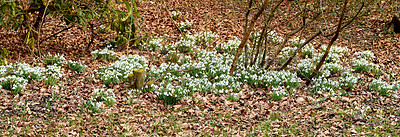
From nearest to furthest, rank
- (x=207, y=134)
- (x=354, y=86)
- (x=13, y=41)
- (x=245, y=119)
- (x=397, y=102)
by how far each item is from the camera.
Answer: (x=207, y=134) < (x=245, y=119) < (x=397, y=102) < (x=354, y=86) < (x=13, y=41)

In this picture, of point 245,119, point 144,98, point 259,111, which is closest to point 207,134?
point 245,119

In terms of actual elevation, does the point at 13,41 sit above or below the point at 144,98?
above

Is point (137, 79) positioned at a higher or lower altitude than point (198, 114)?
higher

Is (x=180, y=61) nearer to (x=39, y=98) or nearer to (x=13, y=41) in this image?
(x=39, y=98)

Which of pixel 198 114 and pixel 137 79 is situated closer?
pixel 198 114

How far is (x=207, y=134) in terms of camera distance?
3.71 m

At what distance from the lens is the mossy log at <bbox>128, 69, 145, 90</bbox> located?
4703 mm

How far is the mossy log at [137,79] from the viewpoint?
15.4 ft

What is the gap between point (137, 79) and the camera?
4715mm

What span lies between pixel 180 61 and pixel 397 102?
137 inches

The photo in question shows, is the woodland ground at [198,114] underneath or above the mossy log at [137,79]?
underneath

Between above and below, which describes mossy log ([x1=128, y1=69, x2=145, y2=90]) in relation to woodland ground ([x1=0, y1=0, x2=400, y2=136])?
above

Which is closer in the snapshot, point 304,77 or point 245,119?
point 245,119

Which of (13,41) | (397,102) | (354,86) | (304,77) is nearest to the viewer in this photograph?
(397,102)
